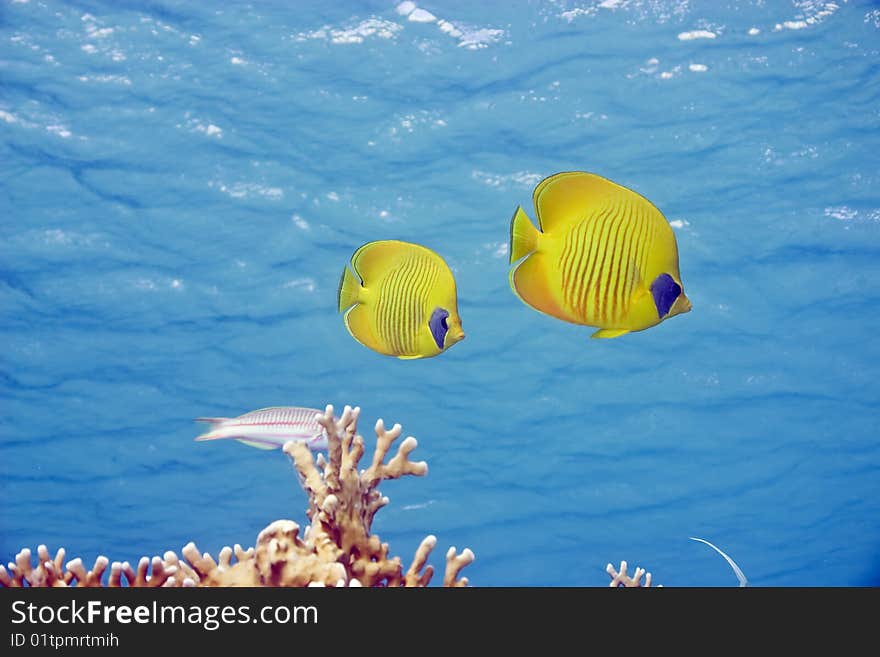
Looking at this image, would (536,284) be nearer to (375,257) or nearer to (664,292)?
(664,292)

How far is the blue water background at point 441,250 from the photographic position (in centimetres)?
1043

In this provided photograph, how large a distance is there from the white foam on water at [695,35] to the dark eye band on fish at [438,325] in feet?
31.0

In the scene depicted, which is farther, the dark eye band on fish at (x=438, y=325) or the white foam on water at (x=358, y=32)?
the white foam on water at (x=358, y=32)

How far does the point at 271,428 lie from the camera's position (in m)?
5.43

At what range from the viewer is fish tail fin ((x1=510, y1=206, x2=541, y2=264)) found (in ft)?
7.78

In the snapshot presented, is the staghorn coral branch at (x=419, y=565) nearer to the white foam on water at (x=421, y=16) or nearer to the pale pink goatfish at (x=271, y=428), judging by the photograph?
the pale pink goatfish at (x=271, y=428)

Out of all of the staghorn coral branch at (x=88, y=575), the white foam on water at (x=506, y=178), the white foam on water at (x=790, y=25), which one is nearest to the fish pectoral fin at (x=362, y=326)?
the staghorn coral branch at (x=88, y=575)

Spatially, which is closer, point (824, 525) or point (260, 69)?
point (260, 69)

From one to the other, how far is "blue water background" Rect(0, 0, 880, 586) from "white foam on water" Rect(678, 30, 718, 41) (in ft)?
0.31

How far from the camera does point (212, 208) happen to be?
505 inches
